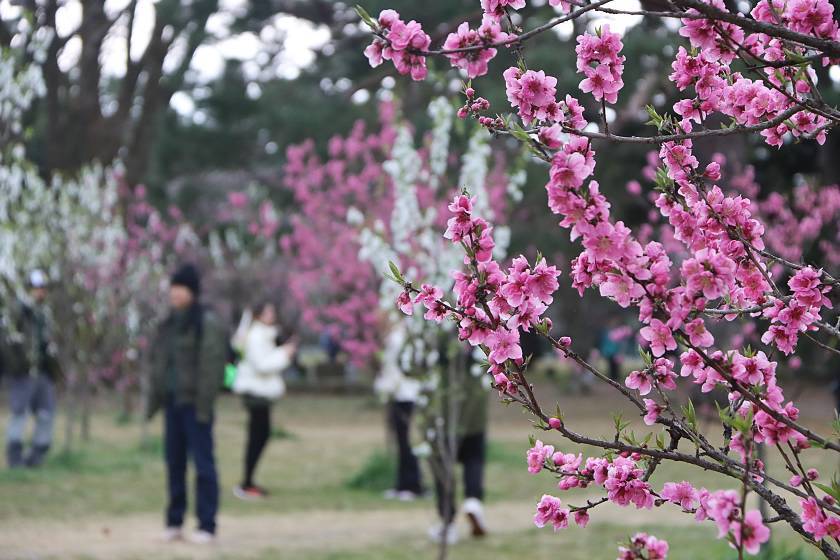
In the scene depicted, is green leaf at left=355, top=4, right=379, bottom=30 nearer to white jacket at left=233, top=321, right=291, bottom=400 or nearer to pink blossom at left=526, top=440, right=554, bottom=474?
pink blossom at left=526, top=440, right=554, bottom=474

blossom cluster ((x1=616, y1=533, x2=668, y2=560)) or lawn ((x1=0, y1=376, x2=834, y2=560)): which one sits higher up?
blossom cluster ((x1=616, y1=533, x2=668, y2=560))

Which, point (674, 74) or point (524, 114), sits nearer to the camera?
point (524, 114)

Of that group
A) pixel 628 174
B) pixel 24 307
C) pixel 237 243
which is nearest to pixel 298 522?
pixel 24 307

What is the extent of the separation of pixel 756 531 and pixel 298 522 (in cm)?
759

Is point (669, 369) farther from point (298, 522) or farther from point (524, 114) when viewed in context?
point (298, 522)

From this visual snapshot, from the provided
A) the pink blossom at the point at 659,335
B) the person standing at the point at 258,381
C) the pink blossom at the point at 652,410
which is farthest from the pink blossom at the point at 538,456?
the person standing at the point at 258,381

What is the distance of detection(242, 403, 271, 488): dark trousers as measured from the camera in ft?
35.5

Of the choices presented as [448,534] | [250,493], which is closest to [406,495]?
[250,493]

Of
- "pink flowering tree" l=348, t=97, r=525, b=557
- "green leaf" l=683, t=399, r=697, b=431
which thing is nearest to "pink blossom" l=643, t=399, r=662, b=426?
"green leaf" l=683, t=399, r=697, b=431

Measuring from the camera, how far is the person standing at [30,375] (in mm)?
11562

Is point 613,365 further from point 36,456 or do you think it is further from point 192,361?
point 192,361

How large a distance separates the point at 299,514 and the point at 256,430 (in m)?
1.30

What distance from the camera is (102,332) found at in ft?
49.9

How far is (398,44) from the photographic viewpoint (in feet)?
7.94
